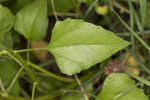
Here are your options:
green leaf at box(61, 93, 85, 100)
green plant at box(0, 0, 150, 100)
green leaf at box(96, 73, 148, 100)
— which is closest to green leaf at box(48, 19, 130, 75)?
green plant at box(0, 0, 150, 100)

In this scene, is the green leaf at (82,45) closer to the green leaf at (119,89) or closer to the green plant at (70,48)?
the green plant at (70,48)

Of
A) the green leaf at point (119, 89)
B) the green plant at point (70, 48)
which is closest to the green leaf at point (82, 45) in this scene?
the green plant at point (70, 48)

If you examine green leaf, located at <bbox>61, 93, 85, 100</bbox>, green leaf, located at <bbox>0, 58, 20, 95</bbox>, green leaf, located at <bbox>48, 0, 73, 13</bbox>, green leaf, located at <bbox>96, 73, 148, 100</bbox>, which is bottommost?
green leaf, located at <bbox>61, 93, 85, 100</bbox>

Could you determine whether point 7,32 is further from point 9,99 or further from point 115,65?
point 115,65

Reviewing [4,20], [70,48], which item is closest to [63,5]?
[4,20]

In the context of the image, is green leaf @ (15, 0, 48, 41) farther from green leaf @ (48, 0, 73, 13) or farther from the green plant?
green leaf @ (48, 0, 73, 13)

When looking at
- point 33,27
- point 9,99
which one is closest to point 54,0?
point 33,27
